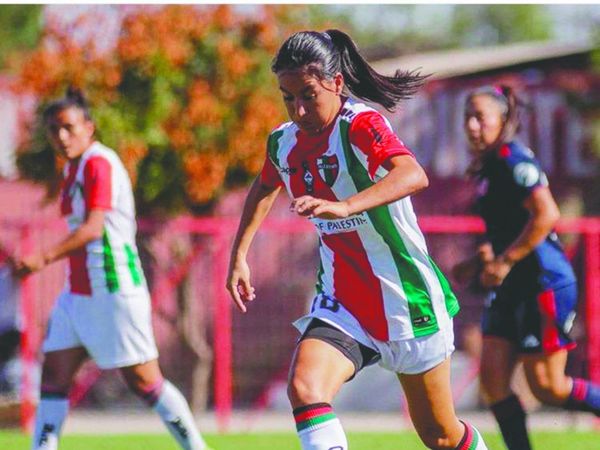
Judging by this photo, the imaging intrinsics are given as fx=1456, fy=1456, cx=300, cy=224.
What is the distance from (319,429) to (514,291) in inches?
104

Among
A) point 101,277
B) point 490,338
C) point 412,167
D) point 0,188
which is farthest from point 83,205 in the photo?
point 0,188

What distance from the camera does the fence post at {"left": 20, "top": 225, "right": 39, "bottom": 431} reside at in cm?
1265

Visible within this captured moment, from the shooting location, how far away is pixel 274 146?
5.52 meters

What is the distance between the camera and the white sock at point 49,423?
7094 millimetres

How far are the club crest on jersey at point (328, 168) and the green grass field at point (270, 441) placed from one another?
4722 mm

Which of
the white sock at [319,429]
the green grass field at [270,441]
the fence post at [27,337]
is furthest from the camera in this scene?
the fence post at [27,337]

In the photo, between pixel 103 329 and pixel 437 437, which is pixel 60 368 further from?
pixel 437 437

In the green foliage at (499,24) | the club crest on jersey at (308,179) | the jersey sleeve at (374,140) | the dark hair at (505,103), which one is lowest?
the club crest on jersey at (308,179)

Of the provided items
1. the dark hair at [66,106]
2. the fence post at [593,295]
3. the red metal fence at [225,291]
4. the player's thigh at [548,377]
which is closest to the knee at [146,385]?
the dark hair at [66,106]

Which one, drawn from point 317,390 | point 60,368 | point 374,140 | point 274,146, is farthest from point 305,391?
point 60,368

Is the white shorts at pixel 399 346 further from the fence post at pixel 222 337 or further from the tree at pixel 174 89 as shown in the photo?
the tree at pixel 174 89

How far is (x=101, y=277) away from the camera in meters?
7.42

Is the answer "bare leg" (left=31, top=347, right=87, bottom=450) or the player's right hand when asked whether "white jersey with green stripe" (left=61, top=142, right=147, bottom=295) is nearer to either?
"bare leg" (left=31, top=347, right=87, bottom=450)

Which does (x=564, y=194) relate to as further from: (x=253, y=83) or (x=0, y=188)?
(x=0, y=188)
